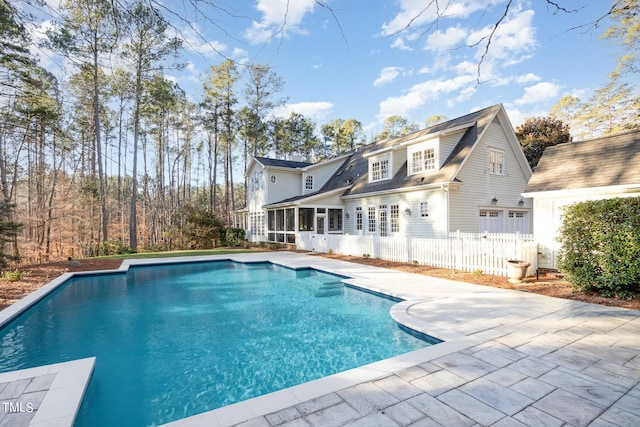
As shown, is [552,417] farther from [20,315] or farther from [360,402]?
[20,315]

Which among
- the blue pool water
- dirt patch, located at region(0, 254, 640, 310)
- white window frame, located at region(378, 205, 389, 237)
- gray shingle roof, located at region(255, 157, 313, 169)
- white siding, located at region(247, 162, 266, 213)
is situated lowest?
the blue pool water

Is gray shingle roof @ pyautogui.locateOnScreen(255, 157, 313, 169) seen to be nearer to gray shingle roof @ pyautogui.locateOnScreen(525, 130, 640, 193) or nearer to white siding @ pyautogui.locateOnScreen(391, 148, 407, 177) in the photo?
white siding @ pyautogui.locateOnScreen(391, 148, 407, 177)

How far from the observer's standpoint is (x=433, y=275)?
9391 mm

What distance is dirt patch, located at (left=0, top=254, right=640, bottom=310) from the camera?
21.5ft

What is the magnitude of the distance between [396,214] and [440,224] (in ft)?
8.66

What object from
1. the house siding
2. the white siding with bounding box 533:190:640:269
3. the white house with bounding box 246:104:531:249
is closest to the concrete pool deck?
the white siding with bounding box 533:190:640:269

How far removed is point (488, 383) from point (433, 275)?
21.6 feet

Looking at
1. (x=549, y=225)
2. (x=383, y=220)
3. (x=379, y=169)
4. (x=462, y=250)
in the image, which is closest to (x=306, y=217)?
(x=379, y=169)

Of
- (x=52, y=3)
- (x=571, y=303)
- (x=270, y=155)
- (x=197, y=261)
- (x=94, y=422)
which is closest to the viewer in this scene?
(x=52, y=3)

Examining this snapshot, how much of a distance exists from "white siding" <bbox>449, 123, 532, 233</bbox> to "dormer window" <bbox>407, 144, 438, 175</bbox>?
143 centimetres

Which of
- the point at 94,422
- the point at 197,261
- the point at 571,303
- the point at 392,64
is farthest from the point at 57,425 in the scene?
the point at 197,261

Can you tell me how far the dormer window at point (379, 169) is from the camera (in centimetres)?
1648

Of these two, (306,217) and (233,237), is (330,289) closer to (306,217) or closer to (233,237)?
(233,237)

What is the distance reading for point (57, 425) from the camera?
2564 mm
